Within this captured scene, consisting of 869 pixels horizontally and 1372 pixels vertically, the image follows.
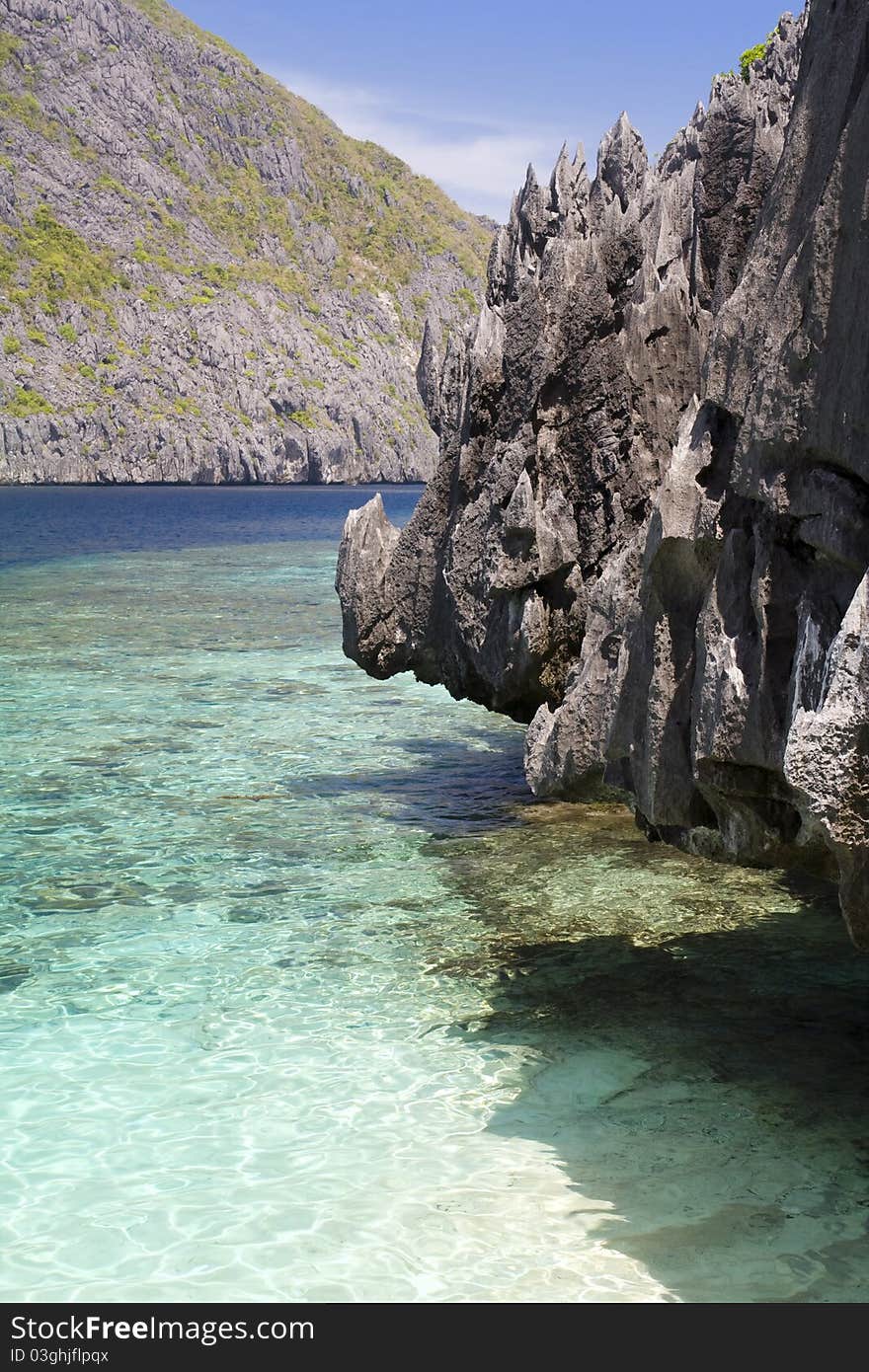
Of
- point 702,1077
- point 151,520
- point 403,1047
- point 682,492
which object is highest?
point 682,492

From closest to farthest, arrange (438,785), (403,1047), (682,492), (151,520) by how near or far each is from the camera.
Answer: (682,492)
(403,1047)
(438,785)
(151,520)

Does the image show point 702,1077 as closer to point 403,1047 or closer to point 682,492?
point 403,1047

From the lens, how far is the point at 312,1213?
6.66 meters

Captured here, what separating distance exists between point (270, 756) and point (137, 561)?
37.2 metres

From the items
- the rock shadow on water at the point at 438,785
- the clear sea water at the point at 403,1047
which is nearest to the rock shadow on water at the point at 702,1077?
the clear sea water at the point at 403,1047

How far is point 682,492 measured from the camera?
22.9 feet

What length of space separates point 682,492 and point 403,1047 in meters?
4.01

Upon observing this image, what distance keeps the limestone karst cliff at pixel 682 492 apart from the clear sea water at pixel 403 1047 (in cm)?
153

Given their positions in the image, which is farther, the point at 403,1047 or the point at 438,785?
the point at 438,785

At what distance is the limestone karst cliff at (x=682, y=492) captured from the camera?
18.4 feet

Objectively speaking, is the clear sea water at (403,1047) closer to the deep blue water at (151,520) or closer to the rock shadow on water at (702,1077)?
the rock shadow on water at (702,1077)

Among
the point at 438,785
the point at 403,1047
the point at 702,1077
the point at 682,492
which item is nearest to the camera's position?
the point at 682,492

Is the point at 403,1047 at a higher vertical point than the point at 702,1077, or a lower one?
lower

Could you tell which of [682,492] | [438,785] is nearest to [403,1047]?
[682,492]
